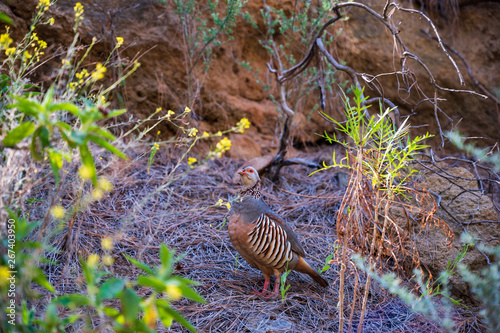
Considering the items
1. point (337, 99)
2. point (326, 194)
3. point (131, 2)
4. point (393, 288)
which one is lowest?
point (326, 194)

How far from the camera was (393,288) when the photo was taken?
81.6 inches

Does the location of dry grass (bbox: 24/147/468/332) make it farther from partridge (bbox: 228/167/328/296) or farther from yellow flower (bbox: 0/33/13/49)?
yellow flower (bbox: 0/33/13/49)

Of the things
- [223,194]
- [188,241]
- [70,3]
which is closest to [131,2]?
[70,3]

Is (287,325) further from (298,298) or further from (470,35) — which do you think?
(470,35)

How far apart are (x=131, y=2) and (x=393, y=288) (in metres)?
5.41

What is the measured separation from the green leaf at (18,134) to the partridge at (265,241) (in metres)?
2.00

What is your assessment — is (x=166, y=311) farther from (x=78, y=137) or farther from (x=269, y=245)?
(x=269, y=245)

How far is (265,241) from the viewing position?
3.45m

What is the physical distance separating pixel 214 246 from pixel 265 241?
2.83 feet

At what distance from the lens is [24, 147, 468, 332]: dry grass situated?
3104 mm

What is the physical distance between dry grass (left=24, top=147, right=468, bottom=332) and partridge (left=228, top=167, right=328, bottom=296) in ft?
0.76

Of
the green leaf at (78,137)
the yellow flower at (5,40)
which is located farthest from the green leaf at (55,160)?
the yellow flower at (5,40)

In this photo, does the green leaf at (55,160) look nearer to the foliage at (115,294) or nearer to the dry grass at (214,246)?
the foliage at (115,294)

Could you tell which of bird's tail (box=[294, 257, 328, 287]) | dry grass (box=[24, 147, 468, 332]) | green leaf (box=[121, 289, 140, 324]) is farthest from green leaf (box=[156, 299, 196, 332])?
bird's tail (box=[294, 257, 328, 287])
